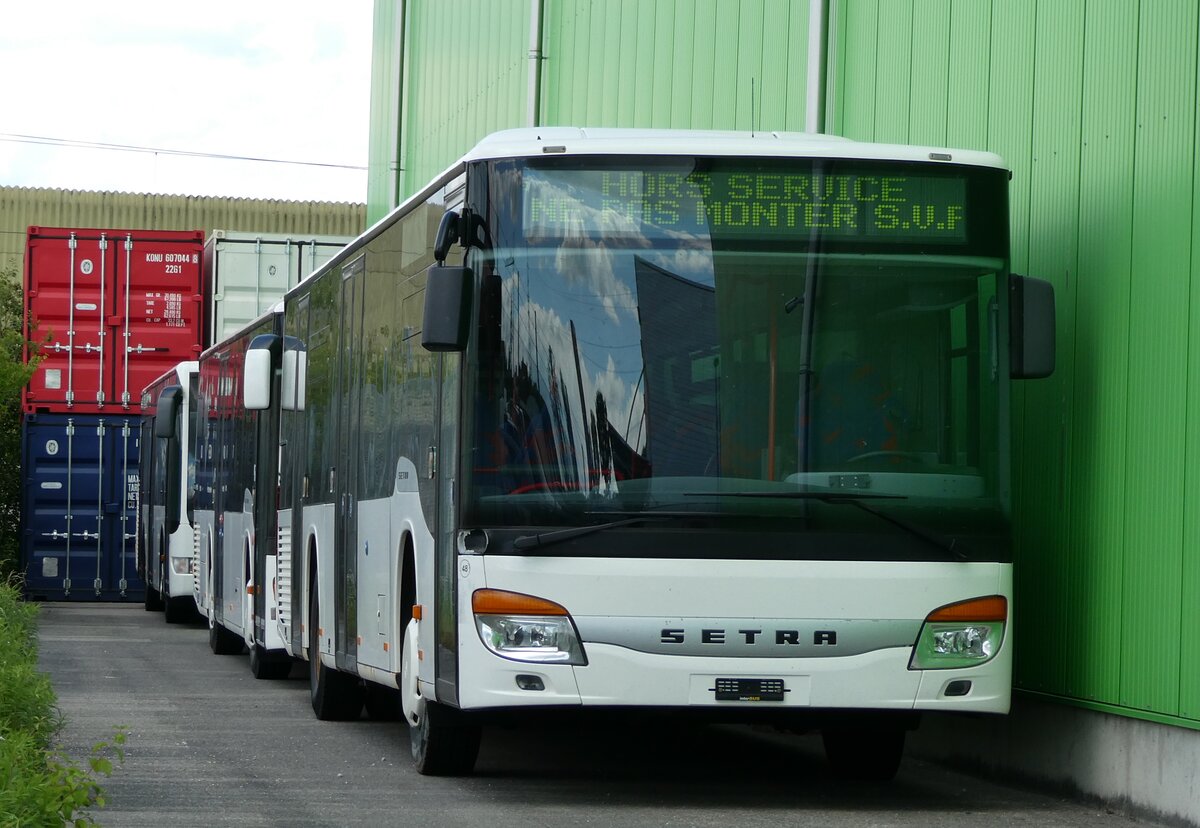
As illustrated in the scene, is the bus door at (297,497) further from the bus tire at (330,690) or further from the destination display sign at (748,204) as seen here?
the destination display sign at (748,204)

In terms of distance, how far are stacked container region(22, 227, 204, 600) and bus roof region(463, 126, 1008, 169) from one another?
21.2 meters

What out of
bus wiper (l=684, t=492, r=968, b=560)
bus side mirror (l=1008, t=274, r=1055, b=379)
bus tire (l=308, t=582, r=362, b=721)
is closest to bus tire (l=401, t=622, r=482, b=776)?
bus wiper (l=684, t=492, r=968, b=560)

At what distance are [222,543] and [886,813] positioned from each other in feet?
42.2

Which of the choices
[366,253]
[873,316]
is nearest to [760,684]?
[873,316]

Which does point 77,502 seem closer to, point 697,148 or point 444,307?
point 444,307

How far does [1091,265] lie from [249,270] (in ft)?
70.5

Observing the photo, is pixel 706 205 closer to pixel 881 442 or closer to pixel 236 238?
pixel 881 442

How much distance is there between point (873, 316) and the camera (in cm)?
945

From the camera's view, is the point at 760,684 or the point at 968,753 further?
the point at 968,753

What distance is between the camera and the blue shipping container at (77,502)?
2973cm

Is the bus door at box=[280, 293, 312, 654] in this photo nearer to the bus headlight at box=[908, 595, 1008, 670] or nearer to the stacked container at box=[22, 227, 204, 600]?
the bus headlight at box=[908, 595, 1008, 670]

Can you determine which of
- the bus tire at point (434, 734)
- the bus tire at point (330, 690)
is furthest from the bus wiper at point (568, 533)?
the bus tire at point (330, 690)

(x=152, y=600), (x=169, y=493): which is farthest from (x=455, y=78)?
(x=152, y=600)

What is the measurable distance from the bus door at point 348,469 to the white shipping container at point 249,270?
16.4 meters
